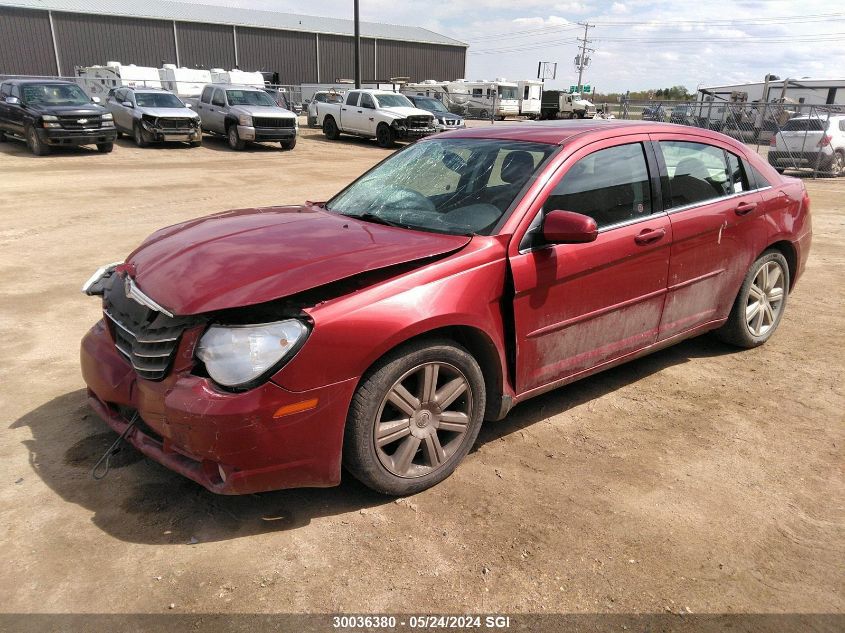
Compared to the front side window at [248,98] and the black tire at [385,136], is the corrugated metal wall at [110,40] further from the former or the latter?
the black tire at [385,136]

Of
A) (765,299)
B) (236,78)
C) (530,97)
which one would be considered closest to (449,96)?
(530,97)

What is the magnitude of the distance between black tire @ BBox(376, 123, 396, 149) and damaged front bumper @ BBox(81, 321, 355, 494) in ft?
68.4

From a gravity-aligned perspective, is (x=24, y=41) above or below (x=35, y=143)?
above

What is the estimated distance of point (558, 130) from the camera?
383 cm

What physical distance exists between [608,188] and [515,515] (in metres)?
1.95

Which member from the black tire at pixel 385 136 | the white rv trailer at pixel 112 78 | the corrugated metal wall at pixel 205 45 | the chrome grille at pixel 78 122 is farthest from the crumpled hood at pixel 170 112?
the corrugated metal wall at pixel 205 45

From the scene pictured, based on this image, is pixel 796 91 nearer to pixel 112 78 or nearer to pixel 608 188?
pixel 112 78

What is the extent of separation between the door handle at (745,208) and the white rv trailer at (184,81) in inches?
1171

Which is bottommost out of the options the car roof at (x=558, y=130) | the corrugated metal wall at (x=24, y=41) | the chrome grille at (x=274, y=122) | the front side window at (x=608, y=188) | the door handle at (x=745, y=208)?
the chrome grille at (x=274, y=122)

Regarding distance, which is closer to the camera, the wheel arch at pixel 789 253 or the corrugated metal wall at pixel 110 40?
the wheel arch at pixel 789 253

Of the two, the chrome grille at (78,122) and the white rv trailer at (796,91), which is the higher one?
the white rv trailer at (796,91)

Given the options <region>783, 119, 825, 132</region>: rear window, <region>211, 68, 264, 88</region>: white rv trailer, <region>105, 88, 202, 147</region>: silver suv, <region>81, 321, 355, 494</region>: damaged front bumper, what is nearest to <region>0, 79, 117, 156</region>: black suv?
<region>105, 88, 202, 147</region>: silver suv

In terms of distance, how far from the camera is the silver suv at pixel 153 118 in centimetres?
1966

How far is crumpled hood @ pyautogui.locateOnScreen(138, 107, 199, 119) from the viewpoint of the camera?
19.6 m
